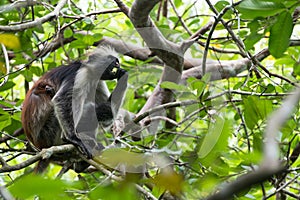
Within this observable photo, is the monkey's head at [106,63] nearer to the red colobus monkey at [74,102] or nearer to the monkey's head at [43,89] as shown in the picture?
the red colobus monkey at [74,102]

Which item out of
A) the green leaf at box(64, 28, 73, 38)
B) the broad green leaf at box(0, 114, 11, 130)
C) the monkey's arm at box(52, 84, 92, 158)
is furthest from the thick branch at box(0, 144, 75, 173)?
the green leaf at box(64, 28, 73, 38)

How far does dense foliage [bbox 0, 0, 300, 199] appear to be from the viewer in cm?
88

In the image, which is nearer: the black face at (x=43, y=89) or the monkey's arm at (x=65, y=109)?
the monkey's arm at (x=65, y=109)

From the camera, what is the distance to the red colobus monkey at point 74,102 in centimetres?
388

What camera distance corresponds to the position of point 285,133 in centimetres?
296

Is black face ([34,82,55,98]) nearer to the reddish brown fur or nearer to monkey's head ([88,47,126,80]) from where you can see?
the reddish brown fur

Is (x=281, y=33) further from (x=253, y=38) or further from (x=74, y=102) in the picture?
(x=74, y=102)

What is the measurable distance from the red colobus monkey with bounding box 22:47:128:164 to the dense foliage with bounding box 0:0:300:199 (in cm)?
A: 14

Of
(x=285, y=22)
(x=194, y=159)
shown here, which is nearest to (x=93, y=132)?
(x=194, y=159)

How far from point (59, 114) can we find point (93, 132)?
384mm

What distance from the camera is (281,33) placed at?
212cm

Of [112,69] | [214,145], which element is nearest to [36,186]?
[214,145]

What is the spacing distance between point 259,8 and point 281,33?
0.79 ft

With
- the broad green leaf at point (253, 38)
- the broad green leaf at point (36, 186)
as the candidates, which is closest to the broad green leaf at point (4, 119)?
the broad green leaf at point (253, 38)
